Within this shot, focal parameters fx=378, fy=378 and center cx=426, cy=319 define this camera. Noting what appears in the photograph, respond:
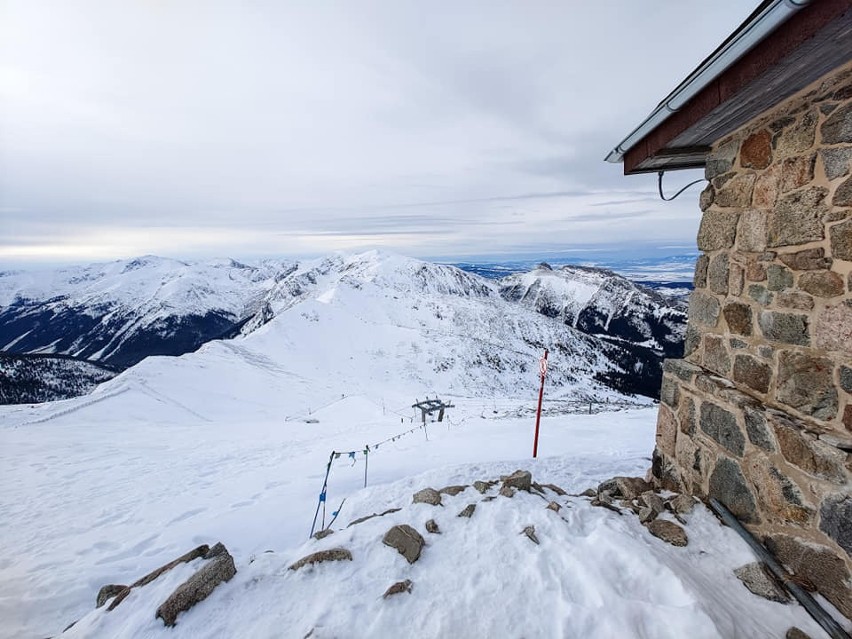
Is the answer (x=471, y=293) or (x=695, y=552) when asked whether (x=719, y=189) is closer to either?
(x=695, y=552)

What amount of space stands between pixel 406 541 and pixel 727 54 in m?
5.11

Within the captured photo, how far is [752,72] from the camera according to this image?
287 cm

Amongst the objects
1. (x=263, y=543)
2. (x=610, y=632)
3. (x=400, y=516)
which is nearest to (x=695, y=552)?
(x=610, y=632)

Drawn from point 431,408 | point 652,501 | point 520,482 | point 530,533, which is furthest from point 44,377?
point 652,501

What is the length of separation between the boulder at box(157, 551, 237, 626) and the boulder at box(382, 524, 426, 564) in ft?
5.02

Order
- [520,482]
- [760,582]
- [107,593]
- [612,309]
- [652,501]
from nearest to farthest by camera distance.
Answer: [760,582] → [107,593] → [652,501] → [520,482] → [612,309]

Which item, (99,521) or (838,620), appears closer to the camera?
(838,620)

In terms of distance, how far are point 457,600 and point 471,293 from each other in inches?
5928

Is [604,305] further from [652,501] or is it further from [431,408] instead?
[652,501]

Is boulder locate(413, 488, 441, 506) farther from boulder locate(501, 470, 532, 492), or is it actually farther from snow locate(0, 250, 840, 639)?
boulder locate(501, 470, 532, 492)

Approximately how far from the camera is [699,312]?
471 cm

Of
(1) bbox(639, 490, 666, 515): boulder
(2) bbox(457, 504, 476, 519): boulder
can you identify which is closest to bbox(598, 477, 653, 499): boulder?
(1) bbox(639, 490, 666, 515): boulder

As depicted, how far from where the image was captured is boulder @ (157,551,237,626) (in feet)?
10.4

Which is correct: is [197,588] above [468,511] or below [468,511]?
above
